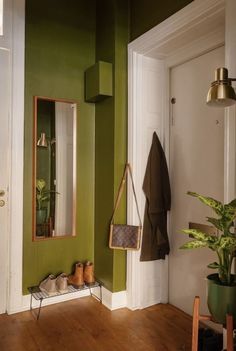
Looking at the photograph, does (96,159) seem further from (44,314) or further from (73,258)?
(44,314)

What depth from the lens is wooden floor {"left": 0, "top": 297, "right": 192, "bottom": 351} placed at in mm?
2021

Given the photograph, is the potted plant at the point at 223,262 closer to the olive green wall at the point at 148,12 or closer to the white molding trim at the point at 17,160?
the olive green wall at the point at 148,12

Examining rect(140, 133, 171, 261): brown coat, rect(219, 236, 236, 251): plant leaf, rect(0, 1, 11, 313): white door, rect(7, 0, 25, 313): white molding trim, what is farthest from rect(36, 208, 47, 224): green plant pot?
rect(219, 236, 236, 251): plant leaf

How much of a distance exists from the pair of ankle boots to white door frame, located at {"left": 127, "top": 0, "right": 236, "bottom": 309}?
Answer: 1.21 ft

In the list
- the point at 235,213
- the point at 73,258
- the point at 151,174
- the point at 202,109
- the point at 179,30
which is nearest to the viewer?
the point at 235,213

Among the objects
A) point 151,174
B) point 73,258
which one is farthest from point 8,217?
point 151,174

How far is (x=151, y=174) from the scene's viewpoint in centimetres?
252

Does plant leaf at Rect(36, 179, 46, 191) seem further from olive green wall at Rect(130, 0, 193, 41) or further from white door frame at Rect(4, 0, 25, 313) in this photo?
olive green wall at Rect(130, 0, 193, 41)

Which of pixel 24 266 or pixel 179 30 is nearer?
pixel 179 30

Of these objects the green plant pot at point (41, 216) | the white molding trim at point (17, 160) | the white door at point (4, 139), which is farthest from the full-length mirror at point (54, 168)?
the white door at point (4, 139)

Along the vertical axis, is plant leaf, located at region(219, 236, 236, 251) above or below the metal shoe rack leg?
above

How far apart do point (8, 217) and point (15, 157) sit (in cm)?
50

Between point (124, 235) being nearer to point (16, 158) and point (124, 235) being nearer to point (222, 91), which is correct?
point (16, 158)

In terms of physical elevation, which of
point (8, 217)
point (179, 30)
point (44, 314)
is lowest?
point (44, 314)
